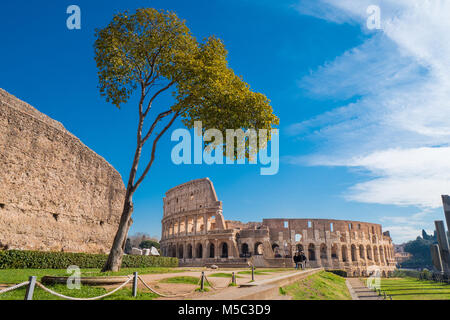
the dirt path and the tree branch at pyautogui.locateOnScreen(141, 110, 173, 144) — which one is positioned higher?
the tree branch at pyautogui.locateOnScreen(141, 110, 173, 144)

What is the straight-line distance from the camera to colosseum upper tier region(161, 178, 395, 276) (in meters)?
40.1

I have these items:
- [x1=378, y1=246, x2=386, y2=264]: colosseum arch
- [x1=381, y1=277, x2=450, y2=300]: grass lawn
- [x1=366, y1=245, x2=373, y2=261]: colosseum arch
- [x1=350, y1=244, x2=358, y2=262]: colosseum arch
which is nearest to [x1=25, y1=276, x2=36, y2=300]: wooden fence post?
[x1=381, y1=277, x2=450, y2=300]: grass lawn

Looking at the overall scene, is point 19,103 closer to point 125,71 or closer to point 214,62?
point 125,71

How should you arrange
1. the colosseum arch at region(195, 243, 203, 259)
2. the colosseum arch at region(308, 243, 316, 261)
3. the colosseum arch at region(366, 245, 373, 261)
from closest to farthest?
the colosseum arch at region(195, 243, 203, 259), the colosseum arch at region(308, 243, 316, 261), the colosseum arch at region(366, 245, 373, 261)

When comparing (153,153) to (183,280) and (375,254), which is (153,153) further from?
(375,254)

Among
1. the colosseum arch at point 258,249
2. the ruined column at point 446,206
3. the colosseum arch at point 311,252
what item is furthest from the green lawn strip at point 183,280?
the colosseum arch at point 311,252

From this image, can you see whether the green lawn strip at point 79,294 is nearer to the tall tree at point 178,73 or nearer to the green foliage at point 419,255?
the tall tree at point 178,73

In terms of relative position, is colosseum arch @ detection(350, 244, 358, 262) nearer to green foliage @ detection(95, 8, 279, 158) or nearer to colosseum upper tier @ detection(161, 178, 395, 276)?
colosseum upper tier @ detection(161, 178, 395, 276)

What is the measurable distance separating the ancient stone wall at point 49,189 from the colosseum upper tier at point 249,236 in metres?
20.8

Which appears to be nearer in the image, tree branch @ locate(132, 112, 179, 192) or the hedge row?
tree branch @ locate(132, 112, 179, 192)

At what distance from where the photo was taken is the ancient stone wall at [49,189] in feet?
48.0

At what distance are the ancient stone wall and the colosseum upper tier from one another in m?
20.8
